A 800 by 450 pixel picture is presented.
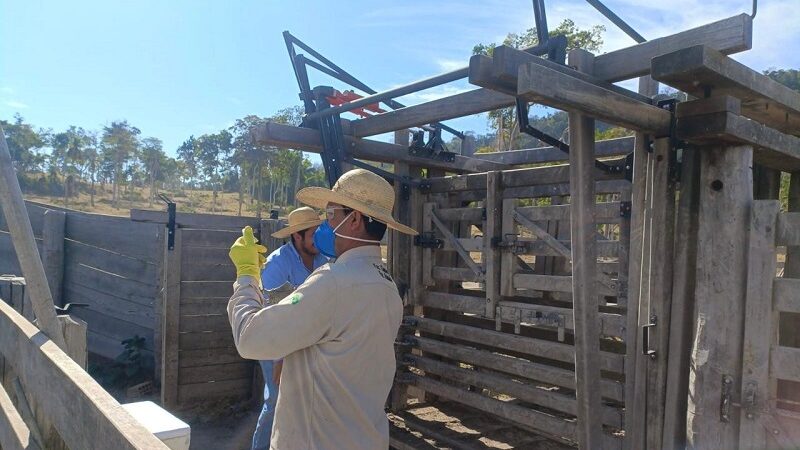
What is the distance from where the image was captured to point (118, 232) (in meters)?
7.15

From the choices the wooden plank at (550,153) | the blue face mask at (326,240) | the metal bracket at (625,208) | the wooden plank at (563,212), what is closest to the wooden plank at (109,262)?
the wooden plank at (550,153)

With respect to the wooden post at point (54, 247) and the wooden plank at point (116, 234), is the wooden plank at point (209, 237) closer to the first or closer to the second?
the wooden plank at point (116, 234)

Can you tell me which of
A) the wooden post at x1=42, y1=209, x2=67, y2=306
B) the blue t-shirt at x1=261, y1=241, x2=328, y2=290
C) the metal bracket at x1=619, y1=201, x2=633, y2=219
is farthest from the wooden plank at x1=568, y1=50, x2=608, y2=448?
the wooden post at x1=42, y1=209, x2=67, y2=306

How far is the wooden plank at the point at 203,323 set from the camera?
6.18 m

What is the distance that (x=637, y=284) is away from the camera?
3012 mm

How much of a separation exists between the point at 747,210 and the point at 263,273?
287 cm

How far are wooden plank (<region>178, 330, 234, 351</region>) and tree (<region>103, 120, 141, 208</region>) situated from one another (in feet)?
209

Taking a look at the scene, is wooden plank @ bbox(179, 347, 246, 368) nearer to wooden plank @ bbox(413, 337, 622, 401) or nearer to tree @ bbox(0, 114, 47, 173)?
wooden plank @ bbox(413, 337, 622, 401)

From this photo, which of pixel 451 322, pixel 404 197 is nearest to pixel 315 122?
pixel 404 197

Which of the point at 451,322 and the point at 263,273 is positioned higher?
the point at 263,273

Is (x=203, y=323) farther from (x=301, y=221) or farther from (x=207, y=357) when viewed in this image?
(x=301, y=221)

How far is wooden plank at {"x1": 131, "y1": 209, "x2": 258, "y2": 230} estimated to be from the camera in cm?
620

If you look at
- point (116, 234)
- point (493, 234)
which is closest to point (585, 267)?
point (493, 234)

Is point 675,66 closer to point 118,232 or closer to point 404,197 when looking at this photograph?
point 404,197
